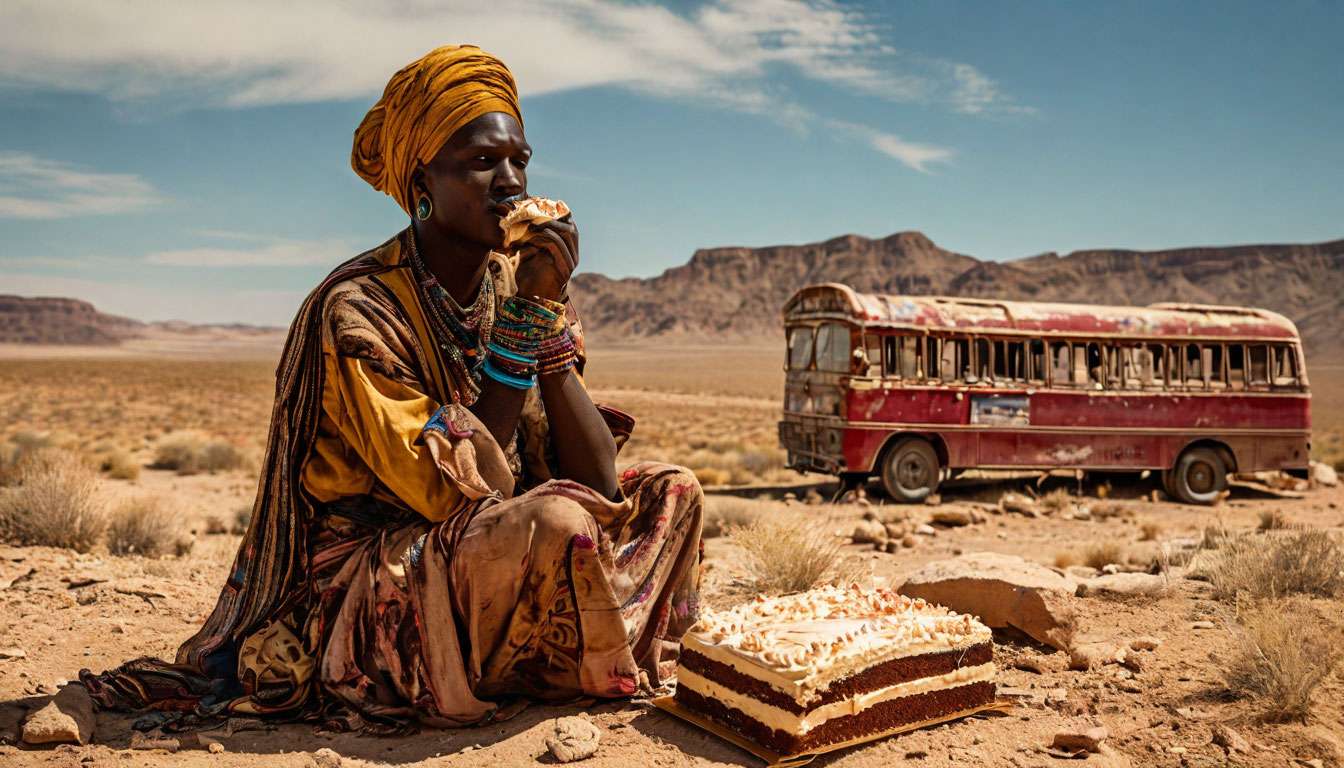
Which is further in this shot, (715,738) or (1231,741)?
(1231,741)

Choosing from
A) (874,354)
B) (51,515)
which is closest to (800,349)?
(874,354)

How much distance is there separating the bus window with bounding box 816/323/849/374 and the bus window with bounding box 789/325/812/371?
9.4 inches

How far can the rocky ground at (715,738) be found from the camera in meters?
3.42

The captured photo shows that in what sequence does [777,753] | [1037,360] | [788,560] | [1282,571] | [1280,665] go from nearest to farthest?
[777,753]
[1280,665]
[1282,571]
[788,560]
[1037,360]

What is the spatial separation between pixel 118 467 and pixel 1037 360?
1412 centimetres

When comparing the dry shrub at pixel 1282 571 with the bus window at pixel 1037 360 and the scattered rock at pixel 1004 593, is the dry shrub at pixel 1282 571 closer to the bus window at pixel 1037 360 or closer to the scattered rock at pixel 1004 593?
the scattered rock at pixel 1004 593

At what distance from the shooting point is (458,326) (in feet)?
12.5

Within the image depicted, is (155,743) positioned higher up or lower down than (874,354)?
lower down

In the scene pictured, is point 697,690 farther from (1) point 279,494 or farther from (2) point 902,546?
(2) point 902,546

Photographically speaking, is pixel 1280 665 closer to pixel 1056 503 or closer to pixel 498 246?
pixel 498 246

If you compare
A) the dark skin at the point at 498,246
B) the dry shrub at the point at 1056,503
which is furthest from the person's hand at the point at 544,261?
the dry shrub at the point at 1056,503

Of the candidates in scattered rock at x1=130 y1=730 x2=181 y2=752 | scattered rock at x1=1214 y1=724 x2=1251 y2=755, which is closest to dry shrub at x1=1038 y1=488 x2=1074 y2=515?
scattered rock at x1=1214 y1=724 x2=1251 y2=755

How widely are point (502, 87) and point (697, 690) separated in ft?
7.83

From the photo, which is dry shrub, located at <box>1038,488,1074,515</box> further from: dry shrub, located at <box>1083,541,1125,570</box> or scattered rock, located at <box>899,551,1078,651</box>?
scattered rock, located at <box>899,551,1078,651</box>
